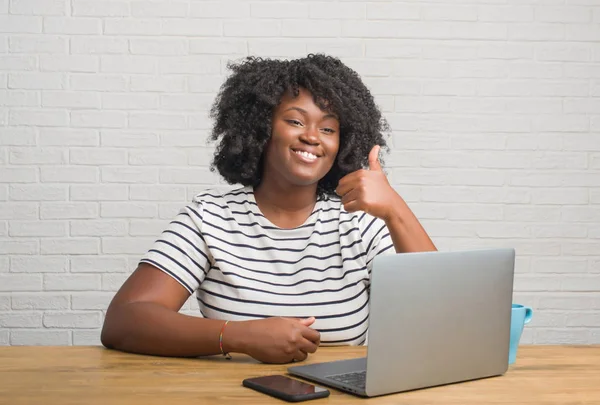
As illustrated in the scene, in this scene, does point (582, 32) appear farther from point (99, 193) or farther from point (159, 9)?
point (99, 193)

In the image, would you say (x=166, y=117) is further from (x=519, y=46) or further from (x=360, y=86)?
(x=519, y=46)

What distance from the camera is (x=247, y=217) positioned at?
195cm

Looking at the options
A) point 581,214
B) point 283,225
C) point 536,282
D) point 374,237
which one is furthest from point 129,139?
point 581,214

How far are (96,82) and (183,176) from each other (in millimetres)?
496

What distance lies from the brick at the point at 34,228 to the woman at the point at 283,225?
1223 millimetres

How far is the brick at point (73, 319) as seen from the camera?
10.2ft

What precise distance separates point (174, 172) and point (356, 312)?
147 cm

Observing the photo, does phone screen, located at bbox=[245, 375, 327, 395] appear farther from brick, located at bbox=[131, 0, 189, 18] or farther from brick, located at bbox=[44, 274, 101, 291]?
brick, located at bbox=[131, 0, 189, 18]

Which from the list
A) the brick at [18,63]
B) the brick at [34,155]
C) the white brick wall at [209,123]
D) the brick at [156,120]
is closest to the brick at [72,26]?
the white brick wall at [209,123]

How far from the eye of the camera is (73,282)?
3.12 m

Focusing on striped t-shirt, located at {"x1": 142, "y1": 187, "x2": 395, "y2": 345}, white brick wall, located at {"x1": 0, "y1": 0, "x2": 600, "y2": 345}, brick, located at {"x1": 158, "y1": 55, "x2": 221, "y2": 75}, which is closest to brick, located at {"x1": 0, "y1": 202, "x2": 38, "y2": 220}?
white brick wall, located at {"x1": 0, "y1": 0, "x2": 600, "y2": 345}

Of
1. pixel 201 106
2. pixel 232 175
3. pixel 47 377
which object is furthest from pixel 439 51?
pixel 47 377

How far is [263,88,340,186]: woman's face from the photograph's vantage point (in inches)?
75.9

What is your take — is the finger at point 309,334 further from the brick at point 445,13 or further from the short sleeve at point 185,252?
the brick at point 445,13
